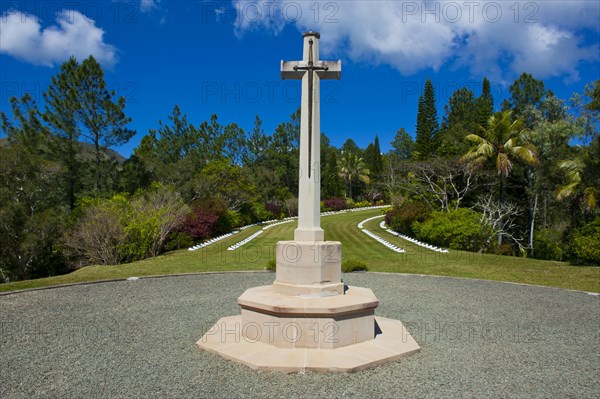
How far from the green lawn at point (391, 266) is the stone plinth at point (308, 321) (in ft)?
25.7

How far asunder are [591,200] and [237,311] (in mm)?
15511

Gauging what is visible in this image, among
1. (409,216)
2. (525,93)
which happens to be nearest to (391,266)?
(409,216)

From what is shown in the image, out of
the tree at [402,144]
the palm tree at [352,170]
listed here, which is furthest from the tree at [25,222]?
the tree at [402,144]

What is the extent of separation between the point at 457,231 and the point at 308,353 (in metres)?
17.3

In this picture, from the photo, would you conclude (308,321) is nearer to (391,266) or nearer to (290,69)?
(290,69)

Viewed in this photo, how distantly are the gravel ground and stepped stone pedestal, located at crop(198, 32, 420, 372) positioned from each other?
24 centimetres

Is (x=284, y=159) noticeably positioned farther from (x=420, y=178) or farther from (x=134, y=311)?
(x=134, y=311)

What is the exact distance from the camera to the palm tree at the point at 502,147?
21.7m

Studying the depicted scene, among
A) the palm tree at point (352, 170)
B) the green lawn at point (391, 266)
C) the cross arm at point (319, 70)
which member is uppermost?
the palm tree at point (352, 170)

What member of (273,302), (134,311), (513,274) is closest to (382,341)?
(273,302)

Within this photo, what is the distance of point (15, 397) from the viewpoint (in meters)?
3.91

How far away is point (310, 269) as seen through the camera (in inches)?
223

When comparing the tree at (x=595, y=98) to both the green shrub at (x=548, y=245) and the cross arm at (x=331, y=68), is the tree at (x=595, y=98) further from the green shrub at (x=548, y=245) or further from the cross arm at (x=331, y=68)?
the cross arm at (x=331, y=68)

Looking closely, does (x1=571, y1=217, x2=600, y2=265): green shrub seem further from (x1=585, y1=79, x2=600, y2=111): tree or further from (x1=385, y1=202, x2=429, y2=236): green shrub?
(x1=385, y1=202, x2=429, y2=236): green shrub
